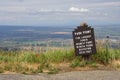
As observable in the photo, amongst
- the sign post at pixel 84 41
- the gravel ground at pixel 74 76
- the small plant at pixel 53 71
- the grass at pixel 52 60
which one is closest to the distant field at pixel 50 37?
the sign post at pixel 84 41

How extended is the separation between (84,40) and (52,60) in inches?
60.2

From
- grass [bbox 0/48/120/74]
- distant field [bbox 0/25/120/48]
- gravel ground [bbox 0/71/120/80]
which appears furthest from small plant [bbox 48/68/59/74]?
distant field [bbox 0/25/120/48]

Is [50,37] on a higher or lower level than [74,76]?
lower

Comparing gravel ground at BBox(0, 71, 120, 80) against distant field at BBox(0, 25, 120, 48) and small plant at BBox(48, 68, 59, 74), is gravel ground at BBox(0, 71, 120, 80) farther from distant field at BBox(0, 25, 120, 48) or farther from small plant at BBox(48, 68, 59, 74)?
distant field at BBox(0, 25, 120, 48)

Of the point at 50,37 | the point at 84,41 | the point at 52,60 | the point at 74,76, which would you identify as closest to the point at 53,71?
the point at 74,76

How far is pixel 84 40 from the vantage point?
18203 mm

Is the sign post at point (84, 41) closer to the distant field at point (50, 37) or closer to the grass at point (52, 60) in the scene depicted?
the grass at point (52, 60)

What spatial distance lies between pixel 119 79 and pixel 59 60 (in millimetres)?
4565

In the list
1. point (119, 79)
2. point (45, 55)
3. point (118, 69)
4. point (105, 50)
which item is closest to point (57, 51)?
point (45, 55)

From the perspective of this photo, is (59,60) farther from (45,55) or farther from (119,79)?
(119,79)

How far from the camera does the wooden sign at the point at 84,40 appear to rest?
59.4 ft

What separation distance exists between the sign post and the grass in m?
0.30

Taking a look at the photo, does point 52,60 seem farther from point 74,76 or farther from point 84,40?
point 74,76

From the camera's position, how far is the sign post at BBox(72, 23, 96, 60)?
18.1 metres
